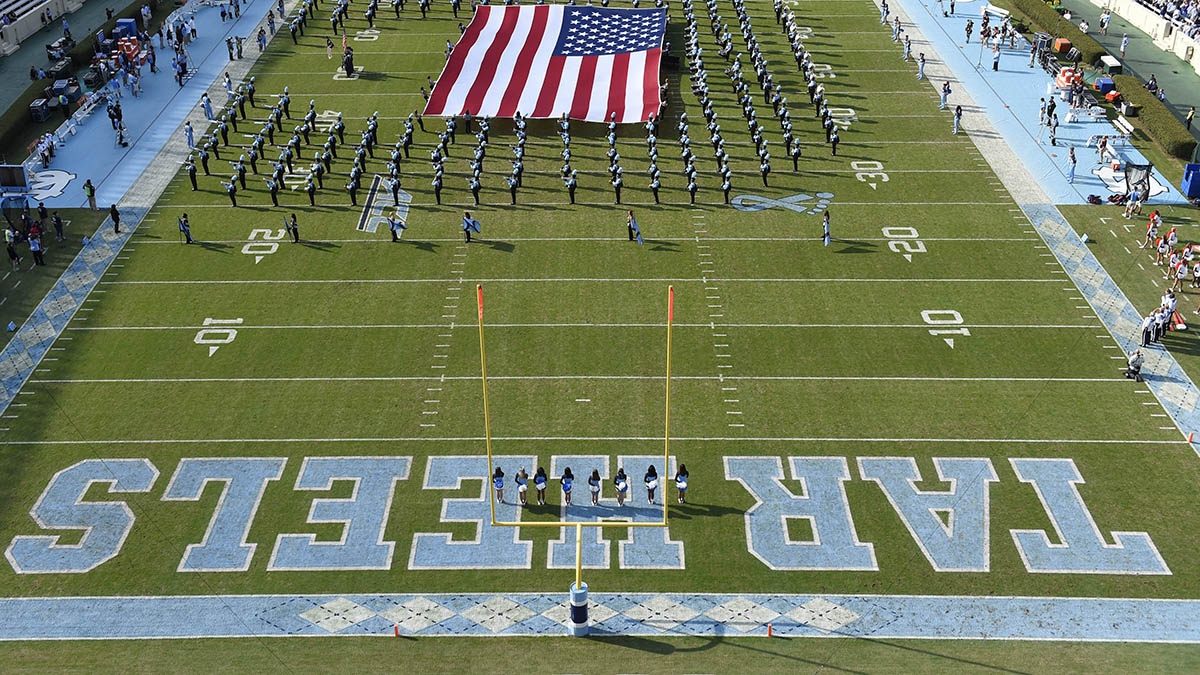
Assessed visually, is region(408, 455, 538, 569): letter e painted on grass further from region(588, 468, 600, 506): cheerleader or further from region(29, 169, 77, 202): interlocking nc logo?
region(29, 169, 77, 202): interlocking nc logo

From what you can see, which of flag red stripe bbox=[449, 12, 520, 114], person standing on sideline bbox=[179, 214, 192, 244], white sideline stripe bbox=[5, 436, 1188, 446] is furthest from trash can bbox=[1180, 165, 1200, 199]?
person standing on sideline bbox=[179, 214, 192, 244]

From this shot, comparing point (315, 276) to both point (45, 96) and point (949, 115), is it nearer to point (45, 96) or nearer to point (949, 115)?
point (45, 96)

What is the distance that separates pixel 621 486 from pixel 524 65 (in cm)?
2706

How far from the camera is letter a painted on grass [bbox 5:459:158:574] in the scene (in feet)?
77.0

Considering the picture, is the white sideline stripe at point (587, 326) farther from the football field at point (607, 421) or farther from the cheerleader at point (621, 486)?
the cheerleader at point (621, 486)

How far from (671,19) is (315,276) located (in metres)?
27.9

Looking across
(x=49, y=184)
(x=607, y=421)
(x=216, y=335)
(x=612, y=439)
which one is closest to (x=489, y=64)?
(x=49, y=184)

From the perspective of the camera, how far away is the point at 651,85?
1756 inches

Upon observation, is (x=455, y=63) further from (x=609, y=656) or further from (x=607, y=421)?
(x=609, y=656)

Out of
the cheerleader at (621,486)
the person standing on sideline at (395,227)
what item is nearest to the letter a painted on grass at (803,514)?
the cheerleader at (621,486)

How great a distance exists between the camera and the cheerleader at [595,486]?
24.1 m

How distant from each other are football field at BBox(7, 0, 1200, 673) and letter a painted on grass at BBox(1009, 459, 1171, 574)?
0.08 meters

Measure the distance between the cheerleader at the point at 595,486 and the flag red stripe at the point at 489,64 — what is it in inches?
868

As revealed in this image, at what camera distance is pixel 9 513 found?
80.8ft
